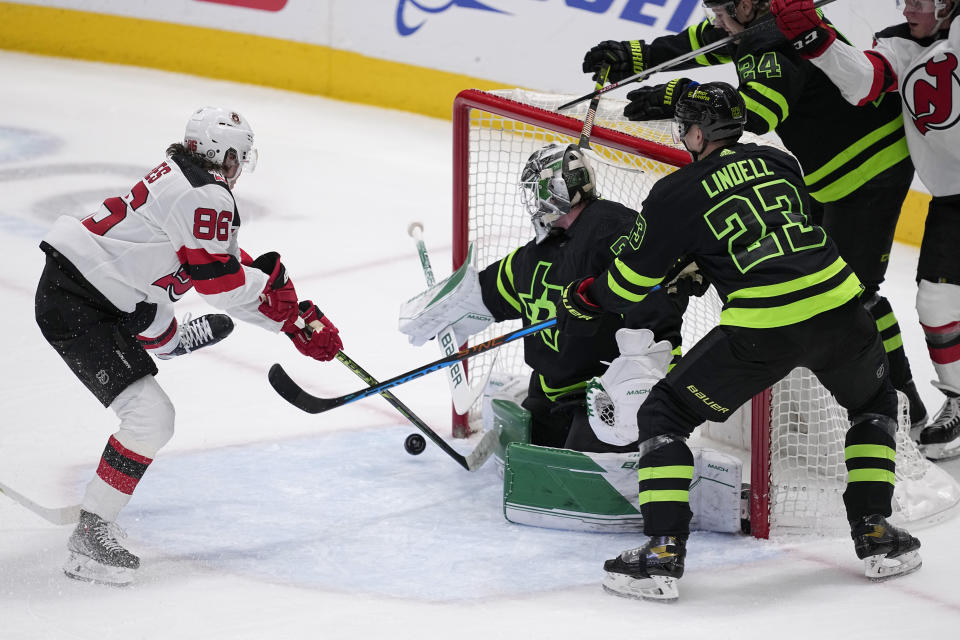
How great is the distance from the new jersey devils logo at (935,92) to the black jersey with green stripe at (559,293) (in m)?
0.84

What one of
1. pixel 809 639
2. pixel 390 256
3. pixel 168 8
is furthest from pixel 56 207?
pixel 809 639

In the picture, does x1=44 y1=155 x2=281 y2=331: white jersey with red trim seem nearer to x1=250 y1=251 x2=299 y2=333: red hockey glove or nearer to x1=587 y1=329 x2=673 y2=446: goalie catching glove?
x1=250 y1=251 x2=299 y2=333: red hockey glove

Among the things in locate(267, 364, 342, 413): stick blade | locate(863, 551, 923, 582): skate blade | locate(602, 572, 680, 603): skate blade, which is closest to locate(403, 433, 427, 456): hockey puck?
locate(267, 364, 342, 413): stick blade

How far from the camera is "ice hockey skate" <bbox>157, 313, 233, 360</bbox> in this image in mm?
3113

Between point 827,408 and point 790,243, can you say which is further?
point 827,408

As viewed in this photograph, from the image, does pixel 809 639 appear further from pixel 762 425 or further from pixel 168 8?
pixel 168 8

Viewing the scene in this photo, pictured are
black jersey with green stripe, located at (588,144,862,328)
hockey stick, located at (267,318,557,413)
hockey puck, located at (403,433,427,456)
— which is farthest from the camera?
hockey puck, located at (403,433,427,456)

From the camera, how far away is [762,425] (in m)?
2.82

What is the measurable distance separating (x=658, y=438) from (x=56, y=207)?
3.83m

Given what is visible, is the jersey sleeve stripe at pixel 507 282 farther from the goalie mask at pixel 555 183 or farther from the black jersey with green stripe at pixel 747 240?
the black jersey with green stripe at pixel 747 240

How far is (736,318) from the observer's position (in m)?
2.48

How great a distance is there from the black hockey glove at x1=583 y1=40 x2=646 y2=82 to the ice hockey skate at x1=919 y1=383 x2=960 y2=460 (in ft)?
4.03

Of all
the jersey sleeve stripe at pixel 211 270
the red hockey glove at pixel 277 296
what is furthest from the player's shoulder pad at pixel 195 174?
the red hockey glove at pixel 277 296

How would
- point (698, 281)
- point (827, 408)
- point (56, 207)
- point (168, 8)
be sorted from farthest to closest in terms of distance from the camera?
point (168, 8) < point (56, 207) < point (827, 408) < point (698, 281)
